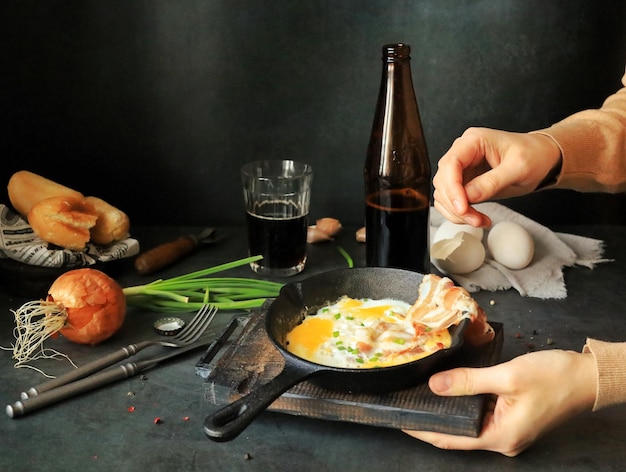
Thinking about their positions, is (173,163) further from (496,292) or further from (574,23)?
(574,23)

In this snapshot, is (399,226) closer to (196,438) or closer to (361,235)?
(361,235)

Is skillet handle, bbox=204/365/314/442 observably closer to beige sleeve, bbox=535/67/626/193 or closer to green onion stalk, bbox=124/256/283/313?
green onion stalk, bbox=124/256/283/313

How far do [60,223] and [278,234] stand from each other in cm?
42

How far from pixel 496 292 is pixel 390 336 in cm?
48

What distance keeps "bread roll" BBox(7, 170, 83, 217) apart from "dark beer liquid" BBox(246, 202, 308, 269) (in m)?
0.37

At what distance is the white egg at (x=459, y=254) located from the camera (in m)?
1.45

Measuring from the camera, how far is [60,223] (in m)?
1.43

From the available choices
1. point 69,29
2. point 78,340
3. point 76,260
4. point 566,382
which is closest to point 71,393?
point 78,340

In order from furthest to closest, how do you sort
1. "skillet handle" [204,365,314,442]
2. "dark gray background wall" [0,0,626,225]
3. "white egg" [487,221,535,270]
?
"dark gray background wall" [0,0,626,225] → "white egg" [487,221,535,270] → "skillet handle" [204,365,314,442]

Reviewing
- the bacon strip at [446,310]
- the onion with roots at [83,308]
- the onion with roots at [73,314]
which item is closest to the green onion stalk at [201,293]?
the onion with roots at [83,308]

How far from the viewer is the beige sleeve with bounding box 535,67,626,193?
135cm

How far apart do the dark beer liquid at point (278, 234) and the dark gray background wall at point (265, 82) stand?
30 cm

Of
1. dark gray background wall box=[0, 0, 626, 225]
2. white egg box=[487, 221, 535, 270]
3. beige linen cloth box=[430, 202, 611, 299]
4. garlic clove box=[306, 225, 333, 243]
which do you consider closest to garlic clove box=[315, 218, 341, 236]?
garlic clove box=[306, 225, 333, 243]

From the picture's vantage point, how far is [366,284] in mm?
1182
